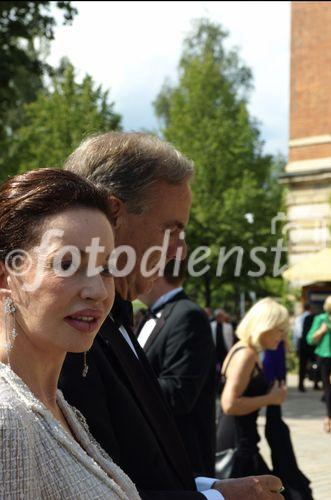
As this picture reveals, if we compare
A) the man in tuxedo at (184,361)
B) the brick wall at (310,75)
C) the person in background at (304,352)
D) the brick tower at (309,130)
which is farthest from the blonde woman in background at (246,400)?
the brick wall at (310,75)

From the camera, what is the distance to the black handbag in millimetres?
5699

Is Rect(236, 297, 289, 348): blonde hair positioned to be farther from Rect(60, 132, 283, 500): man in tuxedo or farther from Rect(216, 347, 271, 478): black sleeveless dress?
Rect(60, 132, 283, 500): man in tuxedo

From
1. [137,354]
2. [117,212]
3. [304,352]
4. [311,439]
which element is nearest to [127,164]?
[117,212]

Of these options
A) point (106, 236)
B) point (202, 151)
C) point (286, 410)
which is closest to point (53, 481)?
point (106, 236)

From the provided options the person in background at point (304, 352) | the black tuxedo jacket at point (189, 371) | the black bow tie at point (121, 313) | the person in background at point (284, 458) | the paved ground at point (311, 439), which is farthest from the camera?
the person in background at point (304, 352)

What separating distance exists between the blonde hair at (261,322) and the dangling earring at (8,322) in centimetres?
460

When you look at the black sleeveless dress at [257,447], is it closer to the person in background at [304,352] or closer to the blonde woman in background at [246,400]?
the blonde woman in background at [246,400]

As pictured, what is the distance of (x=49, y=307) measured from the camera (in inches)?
72.6

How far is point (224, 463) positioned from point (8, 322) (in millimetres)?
4197

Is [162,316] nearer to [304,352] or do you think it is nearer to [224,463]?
[224,463]

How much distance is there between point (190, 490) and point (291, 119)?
1162 inches

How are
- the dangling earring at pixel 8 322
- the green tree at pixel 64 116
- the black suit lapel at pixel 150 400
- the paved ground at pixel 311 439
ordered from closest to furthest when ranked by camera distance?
the dangling earring at pixel 8 322 → the black suit lapel at pixel 150 400 → the paved ground at pixel 311 439 → the green tree at pixel 64 116

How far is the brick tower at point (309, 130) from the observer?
2922 cm

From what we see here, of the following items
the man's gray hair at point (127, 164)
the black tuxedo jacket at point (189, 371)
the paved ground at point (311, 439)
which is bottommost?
the paved ground at point (311, 439)
